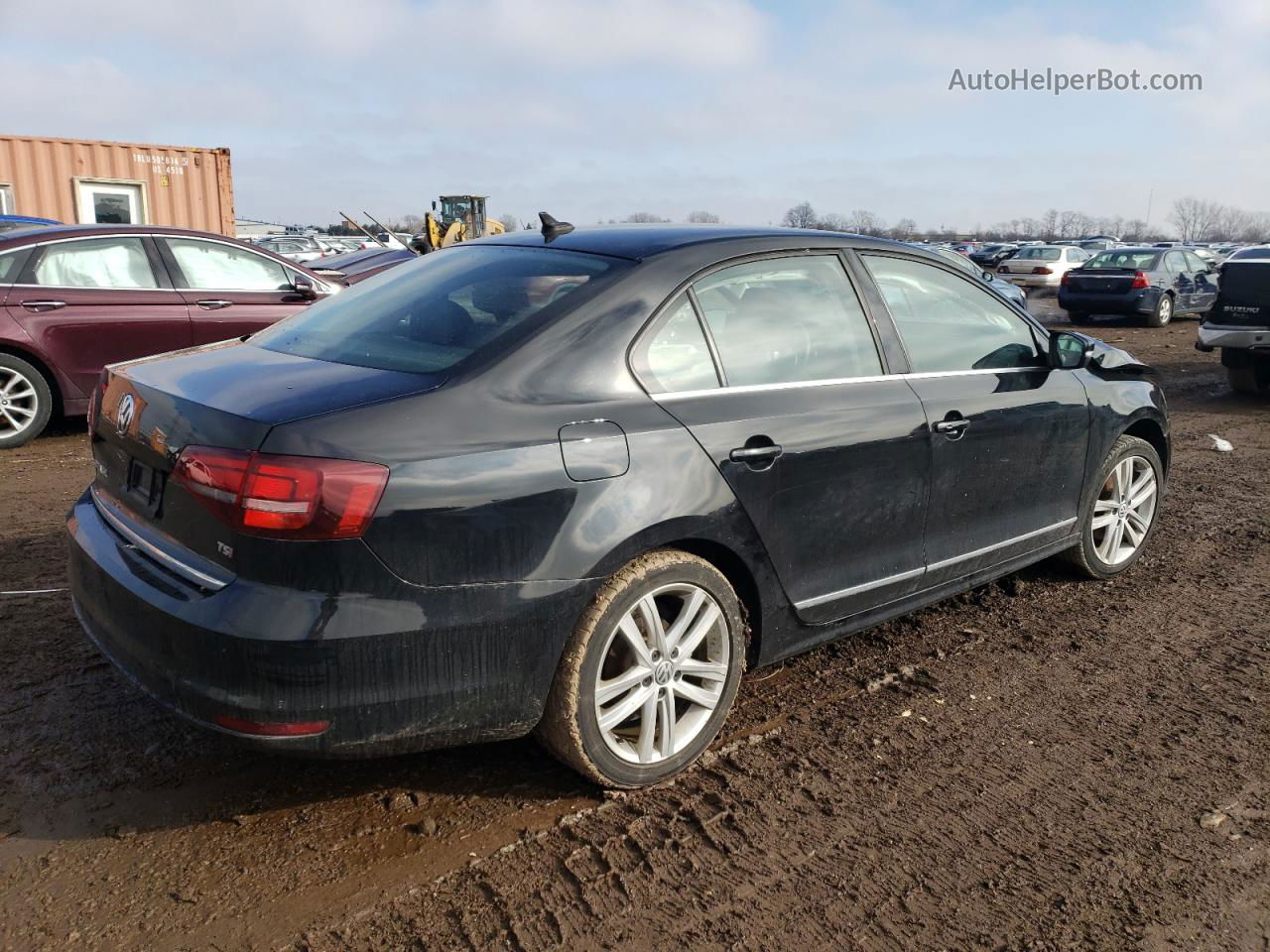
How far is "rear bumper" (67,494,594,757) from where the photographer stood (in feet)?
8.08

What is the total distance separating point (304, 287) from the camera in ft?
27.6

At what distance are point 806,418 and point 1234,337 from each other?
9.27 m

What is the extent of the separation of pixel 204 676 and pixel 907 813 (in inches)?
75.9

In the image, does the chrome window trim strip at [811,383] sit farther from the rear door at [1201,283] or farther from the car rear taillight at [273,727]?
the rear door at [1201,283]

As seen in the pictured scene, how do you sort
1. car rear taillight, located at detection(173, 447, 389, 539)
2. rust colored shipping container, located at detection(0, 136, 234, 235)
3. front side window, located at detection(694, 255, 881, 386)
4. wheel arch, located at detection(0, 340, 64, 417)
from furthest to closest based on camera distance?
1. rust colored shipping container, located at detection(0, 136, 234, 235)
2. wheel arch, located at detection(0, 340, 64, 417)
3. front side window, located at detection(694, 255, 881, 386)
4. car rear taillight, located at detection(173, 447, 389, 539)

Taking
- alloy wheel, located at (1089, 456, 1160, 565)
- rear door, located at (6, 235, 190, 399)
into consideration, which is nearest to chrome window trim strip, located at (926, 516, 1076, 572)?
alloy wheel, located at (1089, 456, 1160, 565)

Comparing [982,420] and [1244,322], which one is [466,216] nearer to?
[1244,322]

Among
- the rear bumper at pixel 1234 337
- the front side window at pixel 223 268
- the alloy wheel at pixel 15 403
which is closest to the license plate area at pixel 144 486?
the alloy wheel at pixel 15 403

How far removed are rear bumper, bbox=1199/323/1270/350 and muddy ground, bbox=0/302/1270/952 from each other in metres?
7.54

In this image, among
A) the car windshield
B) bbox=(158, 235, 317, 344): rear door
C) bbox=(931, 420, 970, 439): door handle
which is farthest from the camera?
the car windshield

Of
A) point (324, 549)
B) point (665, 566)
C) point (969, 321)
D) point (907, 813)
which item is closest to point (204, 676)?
point (324, 549)

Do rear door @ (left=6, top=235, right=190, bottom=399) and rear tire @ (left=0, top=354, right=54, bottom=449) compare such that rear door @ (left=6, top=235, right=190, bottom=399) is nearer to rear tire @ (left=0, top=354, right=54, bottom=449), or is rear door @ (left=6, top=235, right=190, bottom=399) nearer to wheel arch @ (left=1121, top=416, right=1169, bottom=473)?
rear tire @ (left=0, top=354, right=54, bottom=449)

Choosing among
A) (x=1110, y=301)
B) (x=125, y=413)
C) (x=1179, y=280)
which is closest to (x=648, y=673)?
(x=125, y=413)

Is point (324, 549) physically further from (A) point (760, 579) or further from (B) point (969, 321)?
(B) point (969, 321)
